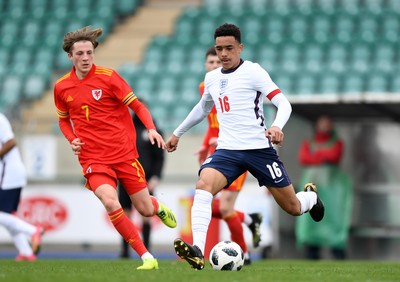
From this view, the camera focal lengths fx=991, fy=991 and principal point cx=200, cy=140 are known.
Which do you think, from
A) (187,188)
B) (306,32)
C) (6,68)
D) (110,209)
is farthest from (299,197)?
(6,68)

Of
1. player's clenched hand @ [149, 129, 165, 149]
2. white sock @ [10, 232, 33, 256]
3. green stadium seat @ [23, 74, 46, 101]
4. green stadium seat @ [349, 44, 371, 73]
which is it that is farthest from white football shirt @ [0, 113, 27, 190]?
green stadium seat @ [349, 44, 371, 73]

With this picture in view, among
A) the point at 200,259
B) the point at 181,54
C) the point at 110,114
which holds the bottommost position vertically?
the point at 200,259

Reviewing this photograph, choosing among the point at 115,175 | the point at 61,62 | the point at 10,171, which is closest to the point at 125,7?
the point at 61,62

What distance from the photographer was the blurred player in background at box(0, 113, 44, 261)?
41.6ft

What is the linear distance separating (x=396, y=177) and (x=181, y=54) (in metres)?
8.35

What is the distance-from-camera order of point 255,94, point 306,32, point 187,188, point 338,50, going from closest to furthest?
point 255,94 < point 187,188 < point 338,50 < point 306,32

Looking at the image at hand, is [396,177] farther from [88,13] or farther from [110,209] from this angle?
[88,13]

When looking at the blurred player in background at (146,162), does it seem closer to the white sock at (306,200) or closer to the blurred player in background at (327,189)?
the blurred player in background at (327,189)

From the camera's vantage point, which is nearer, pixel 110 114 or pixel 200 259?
pixel 200 259

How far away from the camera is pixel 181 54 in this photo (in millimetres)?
23609

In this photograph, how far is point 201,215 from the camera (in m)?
8.55

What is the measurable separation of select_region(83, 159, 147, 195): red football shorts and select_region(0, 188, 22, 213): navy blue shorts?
3808 millimetres

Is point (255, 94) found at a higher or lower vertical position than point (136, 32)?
lower

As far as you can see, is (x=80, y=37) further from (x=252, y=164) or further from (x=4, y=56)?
(x=4, y=56)
